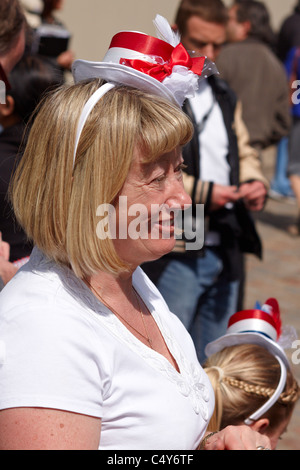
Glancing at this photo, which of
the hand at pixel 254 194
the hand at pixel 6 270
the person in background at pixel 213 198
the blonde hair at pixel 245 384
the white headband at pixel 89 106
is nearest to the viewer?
the white headband at pixel 89 106

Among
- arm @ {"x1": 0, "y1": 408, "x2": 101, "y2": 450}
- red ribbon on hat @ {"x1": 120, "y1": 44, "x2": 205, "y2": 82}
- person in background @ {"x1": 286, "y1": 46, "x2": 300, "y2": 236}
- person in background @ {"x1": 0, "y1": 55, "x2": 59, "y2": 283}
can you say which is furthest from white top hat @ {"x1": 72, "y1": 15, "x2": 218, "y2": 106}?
person in background @ {"x1": 286, "y1": 46, "x2": 300, "y2": 236}

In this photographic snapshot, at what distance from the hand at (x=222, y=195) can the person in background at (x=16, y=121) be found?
94cm

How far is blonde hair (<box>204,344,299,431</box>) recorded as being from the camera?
7.53ft

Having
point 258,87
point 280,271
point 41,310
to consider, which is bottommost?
point 280,271

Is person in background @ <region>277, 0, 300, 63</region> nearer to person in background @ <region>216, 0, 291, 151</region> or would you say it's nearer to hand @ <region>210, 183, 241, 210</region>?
person in background @ <region>216, 0, 291, 151</region>

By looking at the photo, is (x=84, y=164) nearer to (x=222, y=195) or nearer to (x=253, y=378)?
(x=253, y=378)

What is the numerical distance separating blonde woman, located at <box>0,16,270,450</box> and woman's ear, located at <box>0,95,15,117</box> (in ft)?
3.24

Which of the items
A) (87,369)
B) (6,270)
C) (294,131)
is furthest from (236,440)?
(294,131)

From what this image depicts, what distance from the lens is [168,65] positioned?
176 centimetres

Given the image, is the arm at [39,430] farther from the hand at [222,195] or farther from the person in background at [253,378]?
the hand at [222,195]

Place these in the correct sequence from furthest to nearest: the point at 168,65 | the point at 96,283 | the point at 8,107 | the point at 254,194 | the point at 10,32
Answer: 1. the point at 254,194
2. the point at 8,107
3. the point at 10,32
4. the point at 168,65
5. the point at 96,283

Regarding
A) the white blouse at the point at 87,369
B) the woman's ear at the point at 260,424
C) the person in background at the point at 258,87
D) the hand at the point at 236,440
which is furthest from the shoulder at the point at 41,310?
the person in background at the point at 258,87

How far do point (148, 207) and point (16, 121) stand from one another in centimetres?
123

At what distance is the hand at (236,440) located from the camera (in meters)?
1.63
